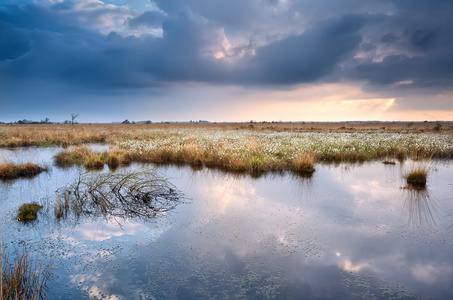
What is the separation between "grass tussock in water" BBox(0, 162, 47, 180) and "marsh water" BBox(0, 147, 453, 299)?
3.31 metres

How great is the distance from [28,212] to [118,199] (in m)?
2.71

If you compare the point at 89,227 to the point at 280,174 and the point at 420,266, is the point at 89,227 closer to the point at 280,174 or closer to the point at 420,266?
the point at 420,266

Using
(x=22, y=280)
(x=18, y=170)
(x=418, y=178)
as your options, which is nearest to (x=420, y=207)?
(x=418, y=178)

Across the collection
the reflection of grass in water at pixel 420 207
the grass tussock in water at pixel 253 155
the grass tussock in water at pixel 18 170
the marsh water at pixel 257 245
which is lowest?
the marsh water at pixel 257 245

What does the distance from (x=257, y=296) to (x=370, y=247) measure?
3.42m

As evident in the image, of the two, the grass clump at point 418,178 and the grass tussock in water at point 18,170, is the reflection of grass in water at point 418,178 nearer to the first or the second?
the grass clump at point 418,178

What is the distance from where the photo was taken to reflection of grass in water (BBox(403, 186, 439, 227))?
26.6ft

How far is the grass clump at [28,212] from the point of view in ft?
26.8

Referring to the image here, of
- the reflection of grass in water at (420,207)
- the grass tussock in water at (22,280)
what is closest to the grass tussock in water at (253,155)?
the reflection of grass in water at (420,207)

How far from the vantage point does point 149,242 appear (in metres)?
6.69

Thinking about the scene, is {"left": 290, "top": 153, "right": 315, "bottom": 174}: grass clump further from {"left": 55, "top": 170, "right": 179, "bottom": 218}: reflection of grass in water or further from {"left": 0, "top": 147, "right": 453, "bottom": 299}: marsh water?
{"left": 55, "top": 170, "right": 179, "bottom": 218}: reflection of grass in water

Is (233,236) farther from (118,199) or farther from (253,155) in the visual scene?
(253,155)

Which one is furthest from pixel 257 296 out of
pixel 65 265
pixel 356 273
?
pixel 65 265

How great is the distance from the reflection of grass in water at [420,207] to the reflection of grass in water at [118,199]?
798 centimetres
